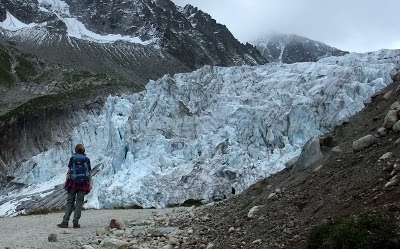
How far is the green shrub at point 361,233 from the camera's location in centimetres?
364

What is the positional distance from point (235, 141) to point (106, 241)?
23.4 m

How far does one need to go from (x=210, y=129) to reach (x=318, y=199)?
28.1m

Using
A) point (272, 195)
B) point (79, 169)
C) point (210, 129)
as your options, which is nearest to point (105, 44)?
point (210, 129)

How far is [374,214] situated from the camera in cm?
393

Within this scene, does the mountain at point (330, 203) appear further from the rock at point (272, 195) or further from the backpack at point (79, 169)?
the backpack at point (79, 169)

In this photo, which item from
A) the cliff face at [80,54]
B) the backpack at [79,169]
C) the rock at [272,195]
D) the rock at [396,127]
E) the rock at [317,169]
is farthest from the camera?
the cliff face at [80,54]

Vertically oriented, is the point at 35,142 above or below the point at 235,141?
above

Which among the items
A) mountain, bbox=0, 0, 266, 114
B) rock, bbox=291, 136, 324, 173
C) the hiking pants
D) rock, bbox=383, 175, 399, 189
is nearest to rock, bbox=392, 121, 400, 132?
rock, bbox=383, 175, 399, 189

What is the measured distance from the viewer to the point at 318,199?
5324mm

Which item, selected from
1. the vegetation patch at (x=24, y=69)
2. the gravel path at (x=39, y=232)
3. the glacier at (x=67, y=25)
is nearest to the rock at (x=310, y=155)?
the gravel path at (x=39, y=232)

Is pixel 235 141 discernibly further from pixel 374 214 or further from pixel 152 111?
pixel 374 214

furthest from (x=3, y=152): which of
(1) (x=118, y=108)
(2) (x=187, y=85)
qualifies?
(2) (x=187, y=85)

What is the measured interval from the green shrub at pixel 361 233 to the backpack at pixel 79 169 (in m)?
4.65

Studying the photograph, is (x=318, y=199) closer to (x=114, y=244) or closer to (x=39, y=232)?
(x=114, y=244)
